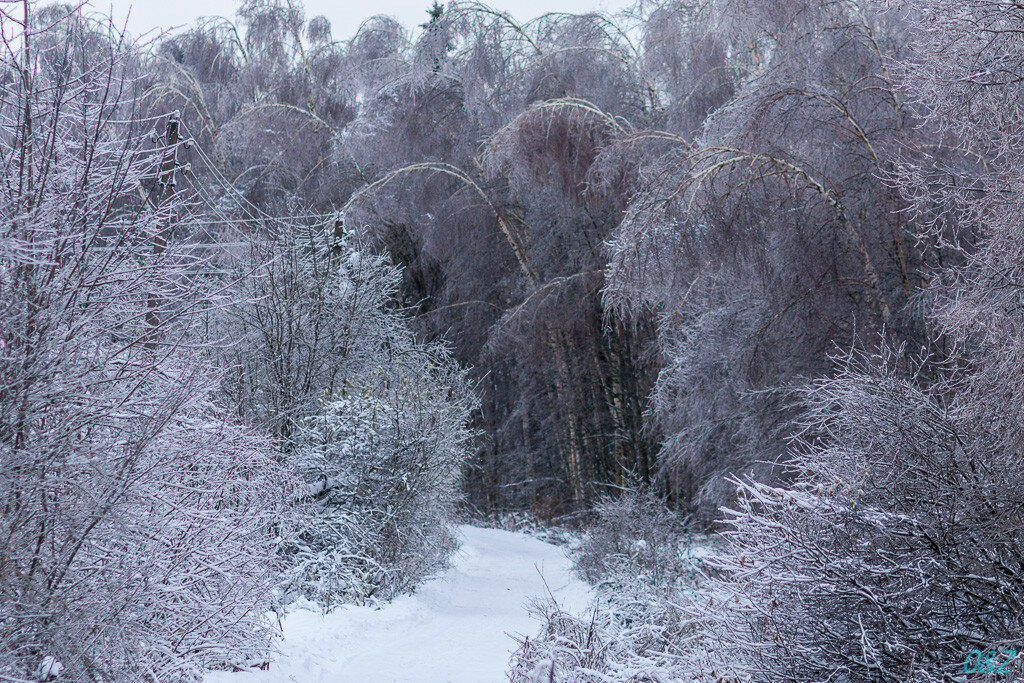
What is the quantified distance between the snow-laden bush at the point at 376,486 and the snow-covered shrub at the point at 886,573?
5230 millimetres

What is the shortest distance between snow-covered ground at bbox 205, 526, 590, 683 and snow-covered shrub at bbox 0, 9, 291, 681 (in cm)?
163

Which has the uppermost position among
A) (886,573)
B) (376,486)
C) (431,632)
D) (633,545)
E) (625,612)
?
(886,573)

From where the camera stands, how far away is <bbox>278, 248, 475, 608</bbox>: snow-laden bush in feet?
30.2

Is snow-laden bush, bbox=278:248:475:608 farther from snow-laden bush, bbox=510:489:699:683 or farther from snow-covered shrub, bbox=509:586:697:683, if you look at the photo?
snow-covered shrub, bbox=509:586:697:683

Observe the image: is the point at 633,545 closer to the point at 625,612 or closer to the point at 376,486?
the point at 625,612

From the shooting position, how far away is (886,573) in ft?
12.7

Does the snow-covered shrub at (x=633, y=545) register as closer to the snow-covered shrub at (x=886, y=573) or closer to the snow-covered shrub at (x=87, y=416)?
the snow-covered shrub at (x=886, y=573)

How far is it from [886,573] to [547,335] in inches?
391

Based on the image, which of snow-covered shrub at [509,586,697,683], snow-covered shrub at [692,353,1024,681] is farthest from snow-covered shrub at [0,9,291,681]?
Answer: snow-covered shrub at [692,353,1024,681]

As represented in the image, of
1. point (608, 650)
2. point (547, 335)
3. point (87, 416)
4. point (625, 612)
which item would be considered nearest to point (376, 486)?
point (625, 612)

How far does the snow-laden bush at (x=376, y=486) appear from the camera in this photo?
9195 mm

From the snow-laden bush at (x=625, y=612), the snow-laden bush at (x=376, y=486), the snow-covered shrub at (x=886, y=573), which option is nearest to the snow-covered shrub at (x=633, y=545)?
the snow-laden bush at (x=625, y=612)

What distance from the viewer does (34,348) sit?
3695mm

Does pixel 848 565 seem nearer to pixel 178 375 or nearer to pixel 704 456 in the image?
pixel 178 375
